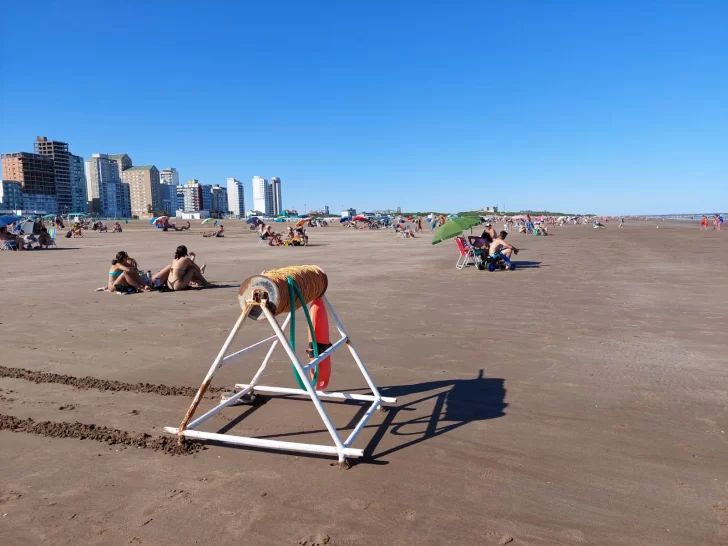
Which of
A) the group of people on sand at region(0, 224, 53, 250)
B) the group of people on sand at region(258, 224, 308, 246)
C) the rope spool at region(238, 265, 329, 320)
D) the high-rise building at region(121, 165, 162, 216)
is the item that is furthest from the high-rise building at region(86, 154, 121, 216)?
the rope spool at region(238, 265, 329, 320)

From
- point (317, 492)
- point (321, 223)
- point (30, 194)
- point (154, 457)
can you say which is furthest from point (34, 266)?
point (30, 194)

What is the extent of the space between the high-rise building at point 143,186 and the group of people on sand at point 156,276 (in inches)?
7680

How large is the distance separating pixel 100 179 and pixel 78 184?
10.4 m

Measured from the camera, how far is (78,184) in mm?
178500

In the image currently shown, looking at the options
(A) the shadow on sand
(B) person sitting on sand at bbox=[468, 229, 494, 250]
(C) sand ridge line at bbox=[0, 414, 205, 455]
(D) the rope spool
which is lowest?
(A) the shadow on sand

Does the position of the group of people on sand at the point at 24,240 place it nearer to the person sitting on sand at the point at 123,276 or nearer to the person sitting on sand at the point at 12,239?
the person sitting on sand at the point at 12,239

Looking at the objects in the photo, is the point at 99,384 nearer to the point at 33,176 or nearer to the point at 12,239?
the point at 12,239

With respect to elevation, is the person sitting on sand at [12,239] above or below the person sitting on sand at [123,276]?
above

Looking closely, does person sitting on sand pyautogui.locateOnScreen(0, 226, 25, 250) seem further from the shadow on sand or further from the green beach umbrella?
the shadow on sand

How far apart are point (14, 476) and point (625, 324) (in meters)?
7.54

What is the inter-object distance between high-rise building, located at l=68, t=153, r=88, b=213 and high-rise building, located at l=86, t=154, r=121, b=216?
9.00 ft

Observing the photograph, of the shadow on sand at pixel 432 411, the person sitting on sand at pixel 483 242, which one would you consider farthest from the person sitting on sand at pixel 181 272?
the person sitting on sand at pixel 483 242

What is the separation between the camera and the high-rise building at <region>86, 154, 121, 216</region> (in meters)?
181

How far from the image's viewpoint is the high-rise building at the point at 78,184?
569ft
